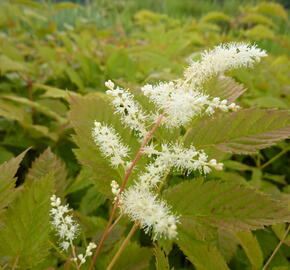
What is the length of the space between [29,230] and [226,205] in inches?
16.6

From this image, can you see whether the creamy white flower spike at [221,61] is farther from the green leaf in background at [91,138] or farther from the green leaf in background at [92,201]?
the green leaf in background at [92,201]

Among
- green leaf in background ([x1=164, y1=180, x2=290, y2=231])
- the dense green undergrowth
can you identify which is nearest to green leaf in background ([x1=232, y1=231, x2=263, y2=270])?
the dense green undergrowth

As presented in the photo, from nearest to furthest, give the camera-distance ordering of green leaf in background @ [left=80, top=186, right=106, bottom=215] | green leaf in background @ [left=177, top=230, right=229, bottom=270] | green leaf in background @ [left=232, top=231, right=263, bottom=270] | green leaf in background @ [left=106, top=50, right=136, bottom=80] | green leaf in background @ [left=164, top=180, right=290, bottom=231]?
green leaf in background @ [left=164, top=180, right=290, bottom=231] → green leaf in background @ [left=177, top=230, right=229, bottom=270] → green leaf in background @ [left=232, top=231, right=263, bottom=270] → green leaf in background @ [left=80, top=186, right=106, bottom=215] → green leaf in background @ [left=106, top=50, right=136, bottom=80]

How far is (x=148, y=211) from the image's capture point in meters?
0.64

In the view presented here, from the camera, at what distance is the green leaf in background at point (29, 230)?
0.76m

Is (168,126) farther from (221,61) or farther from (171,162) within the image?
(221,61)

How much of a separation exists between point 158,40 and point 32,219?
6.22 feet

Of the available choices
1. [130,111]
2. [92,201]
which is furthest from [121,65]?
[130,111]

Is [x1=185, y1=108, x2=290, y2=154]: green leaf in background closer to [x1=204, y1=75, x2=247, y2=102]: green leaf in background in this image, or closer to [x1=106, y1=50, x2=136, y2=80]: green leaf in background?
[x1=204, y1=75, x2=247, y2=102]: green leaf in background

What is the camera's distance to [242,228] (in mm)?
A: 706

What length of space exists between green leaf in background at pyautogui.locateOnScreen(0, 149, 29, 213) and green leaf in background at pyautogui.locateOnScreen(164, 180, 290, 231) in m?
0.33

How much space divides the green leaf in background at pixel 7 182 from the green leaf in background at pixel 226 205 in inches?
13.2

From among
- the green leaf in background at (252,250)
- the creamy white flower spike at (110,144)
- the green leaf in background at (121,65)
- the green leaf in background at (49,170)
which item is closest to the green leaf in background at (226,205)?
the creamy white flower spike at (110,144)

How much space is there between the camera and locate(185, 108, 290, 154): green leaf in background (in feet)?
2.55
